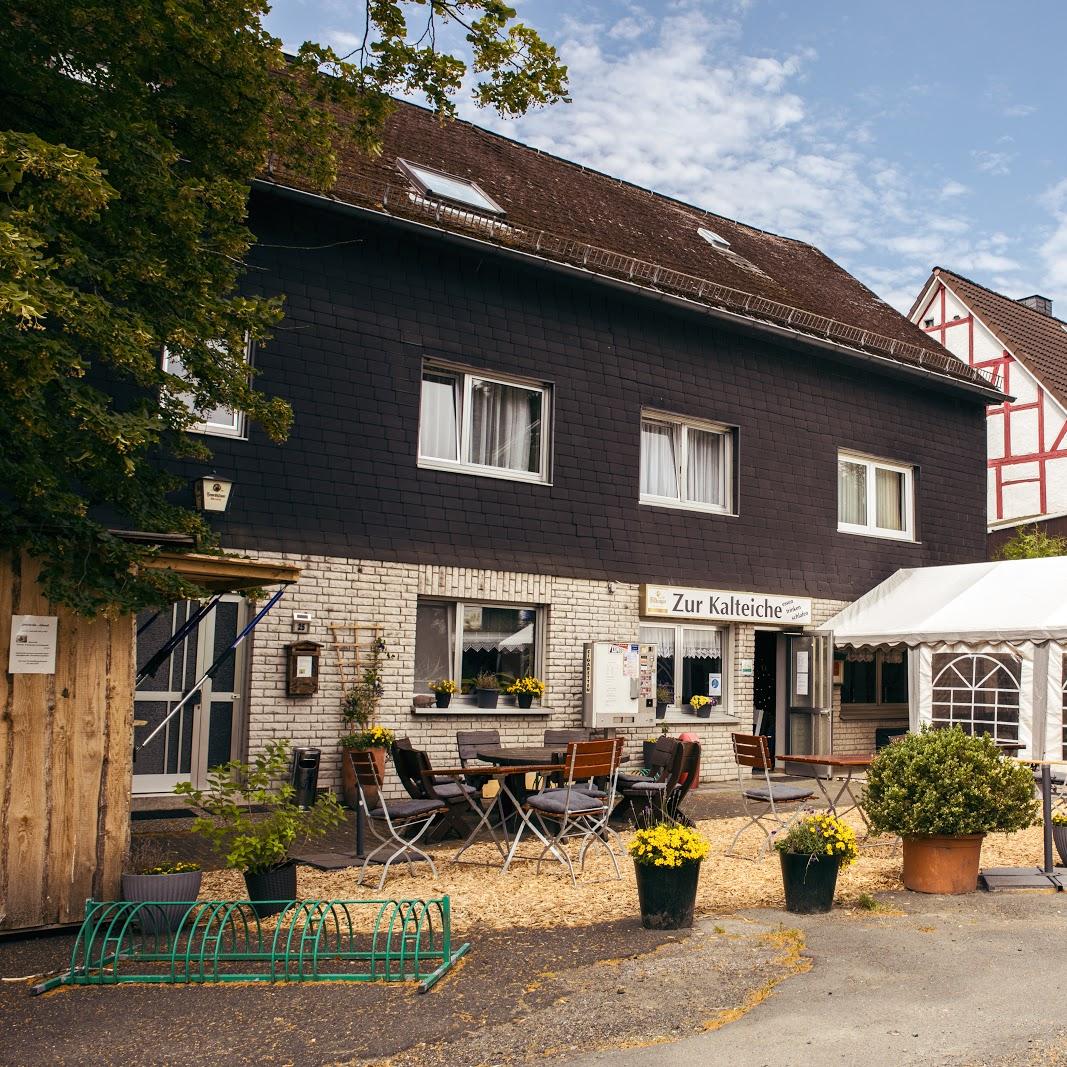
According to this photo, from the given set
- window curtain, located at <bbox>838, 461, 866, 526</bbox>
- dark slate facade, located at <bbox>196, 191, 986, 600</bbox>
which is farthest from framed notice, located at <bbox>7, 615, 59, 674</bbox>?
window curtain, located at <bbox>838, 461, 866, 526</bbox>

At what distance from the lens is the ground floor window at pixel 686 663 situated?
14.2 meters

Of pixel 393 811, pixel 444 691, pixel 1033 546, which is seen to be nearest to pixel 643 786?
pixel 393 811

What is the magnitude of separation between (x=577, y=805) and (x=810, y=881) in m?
1.91

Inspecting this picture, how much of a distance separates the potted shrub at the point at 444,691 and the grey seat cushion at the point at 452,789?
1.69 m

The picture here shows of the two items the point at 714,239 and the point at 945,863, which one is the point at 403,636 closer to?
the point at 945,863

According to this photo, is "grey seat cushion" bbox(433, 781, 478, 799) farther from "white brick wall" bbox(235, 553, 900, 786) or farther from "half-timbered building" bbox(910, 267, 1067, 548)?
"half-timbered building" bbox(910, 267, 1067, 548)

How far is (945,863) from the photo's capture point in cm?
755

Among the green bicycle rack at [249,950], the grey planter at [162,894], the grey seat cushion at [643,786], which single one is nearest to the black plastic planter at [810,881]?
the green bicycle rack at [249,950]

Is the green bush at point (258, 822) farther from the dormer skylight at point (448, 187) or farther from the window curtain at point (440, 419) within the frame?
the dormer skylight at point (448, 187)

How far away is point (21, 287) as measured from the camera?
5.52 m

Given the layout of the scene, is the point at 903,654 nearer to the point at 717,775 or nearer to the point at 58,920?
the point at 717,775

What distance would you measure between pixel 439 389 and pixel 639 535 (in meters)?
3.00

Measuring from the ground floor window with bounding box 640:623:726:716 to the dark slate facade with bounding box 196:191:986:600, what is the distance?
703mm

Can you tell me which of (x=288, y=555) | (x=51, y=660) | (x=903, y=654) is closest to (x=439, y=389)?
(x=288, y=555)
